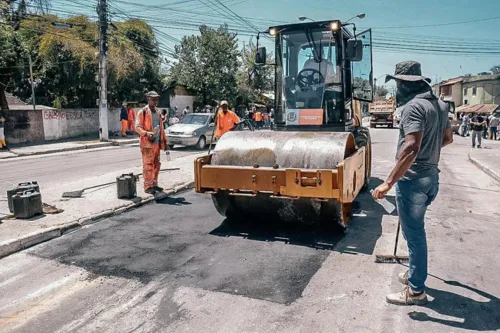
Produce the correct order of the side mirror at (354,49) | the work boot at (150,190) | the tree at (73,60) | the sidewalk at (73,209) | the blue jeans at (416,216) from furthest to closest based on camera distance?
1. the tree at (73,60)
2. the work boot at (150,190)
3. the side mirror at (354,49)
4. the sidewalk at (73,209)
5. the blue jeans at (416,216)

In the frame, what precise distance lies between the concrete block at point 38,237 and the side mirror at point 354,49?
5.00 metres

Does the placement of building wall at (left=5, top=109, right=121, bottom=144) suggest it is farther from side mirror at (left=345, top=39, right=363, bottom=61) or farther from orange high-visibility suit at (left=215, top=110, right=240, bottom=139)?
side mirror at (left=345, top=39, right=363, bottom=61)

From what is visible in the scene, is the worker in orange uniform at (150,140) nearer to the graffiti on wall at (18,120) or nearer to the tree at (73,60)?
the graffiti on wall at (18,120)

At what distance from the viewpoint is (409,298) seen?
11.6 ft

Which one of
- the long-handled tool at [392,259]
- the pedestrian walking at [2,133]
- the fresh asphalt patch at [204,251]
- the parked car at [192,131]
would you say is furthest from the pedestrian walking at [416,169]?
the pedestrian walking at [2,133]

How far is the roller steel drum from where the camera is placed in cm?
512

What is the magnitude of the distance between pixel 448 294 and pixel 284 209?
2260mm

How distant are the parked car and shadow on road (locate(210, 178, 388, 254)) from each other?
10401mm

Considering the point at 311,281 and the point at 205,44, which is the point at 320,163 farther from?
the point at 205,44

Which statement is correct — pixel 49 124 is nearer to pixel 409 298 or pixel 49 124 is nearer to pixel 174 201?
pixel 174 201

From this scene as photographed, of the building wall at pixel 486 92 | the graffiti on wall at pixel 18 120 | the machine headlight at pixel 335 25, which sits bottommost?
the graffiti on wall at pixel 18 120

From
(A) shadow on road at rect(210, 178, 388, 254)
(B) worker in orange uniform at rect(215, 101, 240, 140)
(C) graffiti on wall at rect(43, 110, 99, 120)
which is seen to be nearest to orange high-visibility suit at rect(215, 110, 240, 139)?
(B) worker in orange uniform at rect(215, 101, 240, 140)

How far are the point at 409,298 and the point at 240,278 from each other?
5.15ft

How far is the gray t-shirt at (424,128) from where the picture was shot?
3.36 meters
